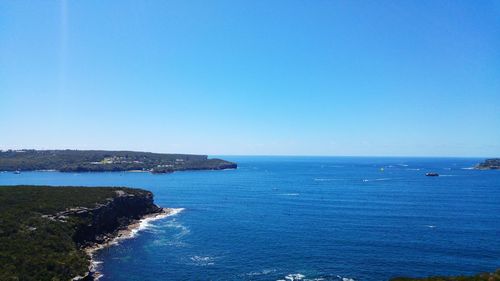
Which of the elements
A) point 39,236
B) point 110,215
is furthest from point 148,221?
point 39,236

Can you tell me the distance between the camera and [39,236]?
7538 centimetres

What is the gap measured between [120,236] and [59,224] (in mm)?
18795

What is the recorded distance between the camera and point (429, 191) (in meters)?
188

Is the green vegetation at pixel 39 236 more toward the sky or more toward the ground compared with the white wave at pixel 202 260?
more toward the sky

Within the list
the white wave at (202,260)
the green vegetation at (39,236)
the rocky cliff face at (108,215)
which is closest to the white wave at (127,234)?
the rocky cliff face at (108,215)

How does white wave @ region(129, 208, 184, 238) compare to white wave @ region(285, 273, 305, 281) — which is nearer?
white wave @ region(285, 273, 305, 281)

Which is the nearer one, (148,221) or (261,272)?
(261,272)

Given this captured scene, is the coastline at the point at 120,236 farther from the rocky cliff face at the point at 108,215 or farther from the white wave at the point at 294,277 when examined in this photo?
the white wave at the point at 294,277

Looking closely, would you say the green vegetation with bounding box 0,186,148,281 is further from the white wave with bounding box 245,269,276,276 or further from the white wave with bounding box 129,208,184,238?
the white wave with bounding box 245,269,276,276

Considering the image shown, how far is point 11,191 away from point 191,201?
70.6m

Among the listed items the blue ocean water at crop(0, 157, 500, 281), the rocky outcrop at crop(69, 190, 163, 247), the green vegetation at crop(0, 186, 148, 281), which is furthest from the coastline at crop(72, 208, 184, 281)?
the blue ocean water at crop(0, 157, 500, 281)

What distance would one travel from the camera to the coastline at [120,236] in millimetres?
70444

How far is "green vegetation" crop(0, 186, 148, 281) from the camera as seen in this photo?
62.6 m

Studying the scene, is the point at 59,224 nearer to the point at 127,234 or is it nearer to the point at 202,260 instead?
the point at 127,234
